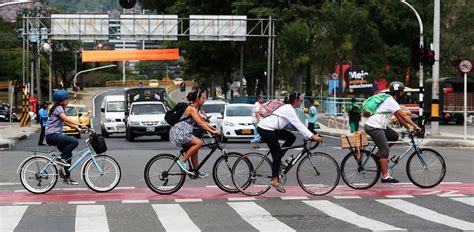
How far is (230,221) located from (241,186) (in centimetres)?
263

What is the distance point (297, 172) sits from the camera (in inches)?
527

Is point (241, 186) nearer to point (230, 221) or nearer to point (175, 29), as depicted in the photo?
point (230, 221)

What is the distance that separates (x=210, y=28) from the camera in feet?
178

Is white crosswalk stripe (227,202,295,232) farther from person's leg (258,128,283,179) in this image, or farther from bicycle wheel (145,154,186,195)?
bicycle wheel (145,154,186,195)

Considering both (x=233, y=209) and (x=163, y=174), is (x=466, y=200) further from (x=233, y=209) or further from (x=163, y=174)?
(x=163, y=174)

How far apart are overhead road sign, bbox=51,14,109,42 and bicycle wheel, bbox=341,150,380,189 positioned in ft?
138

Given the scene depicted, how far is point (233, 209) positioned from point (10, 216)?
314 cm

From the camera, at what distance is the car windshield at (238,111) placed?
3083cm

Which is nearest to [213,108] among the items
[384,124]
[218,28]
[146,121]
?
[146,121]

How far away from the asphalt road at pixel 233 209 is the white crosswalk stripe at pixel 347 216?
0.04 ft

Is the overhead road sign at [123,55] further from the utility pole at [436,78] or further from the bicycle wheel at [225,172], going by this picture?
the bicycle wheel at [225,172]

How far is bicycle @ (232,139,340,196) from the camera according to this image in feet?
43.5

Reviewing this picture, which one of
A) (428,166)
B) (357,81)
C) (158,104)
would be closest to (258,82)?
(357,81)

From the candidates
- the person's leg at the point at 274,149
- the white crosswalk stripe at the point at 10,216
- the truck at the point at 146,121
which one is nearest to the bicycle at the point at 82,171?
the white crosswalk stripe at the point at 10,216
